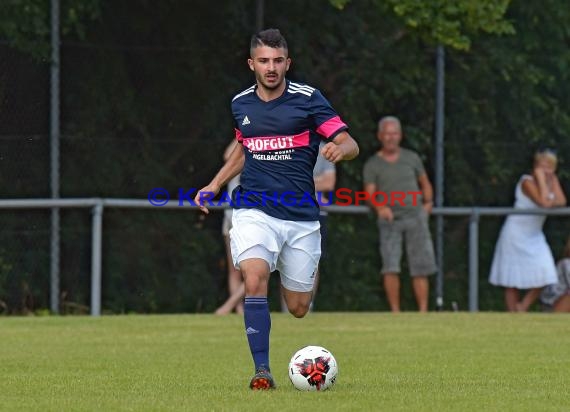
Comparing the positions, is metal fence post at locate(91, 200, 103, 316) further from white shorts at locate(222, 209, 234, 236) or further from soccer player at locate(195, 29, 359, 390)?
soccer player at locate(195, 29, 359, 390)

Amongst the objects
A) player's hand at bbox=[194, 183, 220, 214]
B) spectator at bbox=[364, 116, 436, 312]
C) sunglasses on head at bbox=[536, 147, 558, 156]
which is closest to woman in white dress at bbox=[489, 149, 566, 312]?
sunglasses on head at bbox=[536, 147, 558, 156]

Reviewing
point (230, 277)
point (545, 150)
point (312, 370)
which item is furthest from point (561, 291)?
point (312, 370)

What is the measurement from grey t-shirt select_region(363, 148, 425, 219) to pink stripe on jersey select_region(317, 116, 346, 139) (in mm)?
7312

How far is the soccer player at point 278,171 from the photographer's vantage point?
8.90 meters

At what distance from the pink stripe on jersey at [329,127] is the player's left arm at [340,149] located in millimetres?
54

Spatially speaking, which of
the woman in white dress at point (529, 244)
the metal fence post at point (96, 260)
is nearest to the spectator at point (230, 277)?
the metal fence post at point (96, 260)

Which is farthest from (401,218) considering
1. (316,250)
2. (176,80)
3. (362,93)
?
(316,250)

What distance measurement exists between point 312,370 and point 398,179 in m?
7.89

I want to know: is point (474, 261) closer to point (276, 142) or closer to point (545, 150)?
point (545, 150)

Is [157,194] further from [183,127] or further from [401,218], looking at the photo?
[401,218]

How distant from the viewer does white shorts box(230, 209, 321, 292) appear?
8.90m

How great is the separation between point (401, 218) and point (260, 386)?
8063mm

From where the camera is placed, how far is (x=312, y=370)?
861 cm

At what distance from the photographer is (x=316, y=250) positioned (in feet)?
30.4
